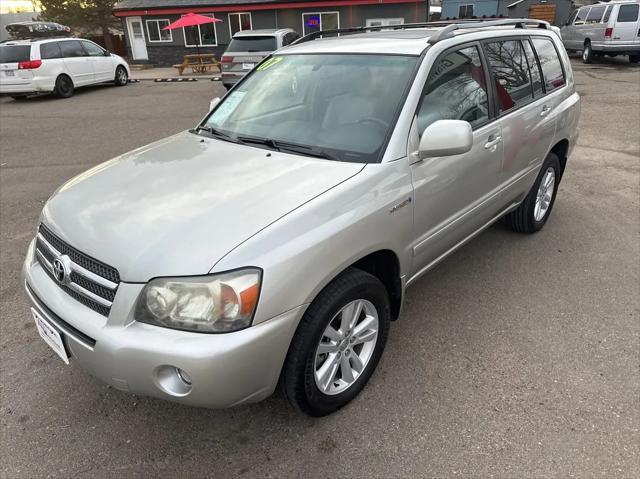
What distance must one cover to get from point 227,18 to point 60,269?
2362cm

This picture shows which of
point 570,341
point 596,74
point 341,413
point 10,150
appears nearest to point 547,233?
point 570,341

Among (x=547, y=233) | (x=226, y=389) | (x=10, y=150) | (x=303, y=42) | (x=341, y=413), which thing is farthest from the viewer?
(x=10, y=150)

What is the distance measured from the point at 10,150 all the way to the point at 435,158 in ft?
25.9

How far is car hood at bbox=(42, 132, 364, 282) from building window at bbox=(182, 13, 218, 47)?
75.0 feet

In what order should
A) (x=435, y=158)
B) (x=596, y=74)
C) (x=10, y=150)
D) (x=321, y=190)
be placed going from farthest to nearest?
1. (x=596, y=74)
2. (x=10, y=150)
3. (x=435, y=158)
4. (x=321, y=190)

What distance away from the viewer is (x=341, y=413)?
8.50 feet

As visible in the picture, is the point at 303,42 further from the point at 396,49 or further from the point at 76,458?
the point at 76,458

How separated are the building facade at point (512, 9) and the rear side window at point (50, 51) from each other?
940 inches

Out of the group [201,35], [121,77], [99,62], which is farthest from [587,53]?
[99,62]

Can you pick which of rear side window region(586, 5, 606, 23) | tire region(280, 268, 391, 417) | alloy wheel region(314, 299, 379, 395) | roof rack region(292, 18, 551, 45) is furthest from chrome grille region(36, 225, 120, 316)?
rear side window region(586, 5, 606, 23)

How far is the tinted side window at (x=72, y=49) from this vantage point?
45.1ft

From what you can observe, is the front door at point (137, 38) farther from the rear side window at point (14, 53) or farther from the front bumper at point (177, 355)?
the front bumper at point (177, 355)

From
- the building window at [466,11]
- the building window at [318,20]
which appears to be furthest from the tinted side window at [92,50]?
the building window at [466,11]

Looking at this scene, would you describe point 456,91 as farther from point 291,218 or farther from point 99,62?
point 99,62
